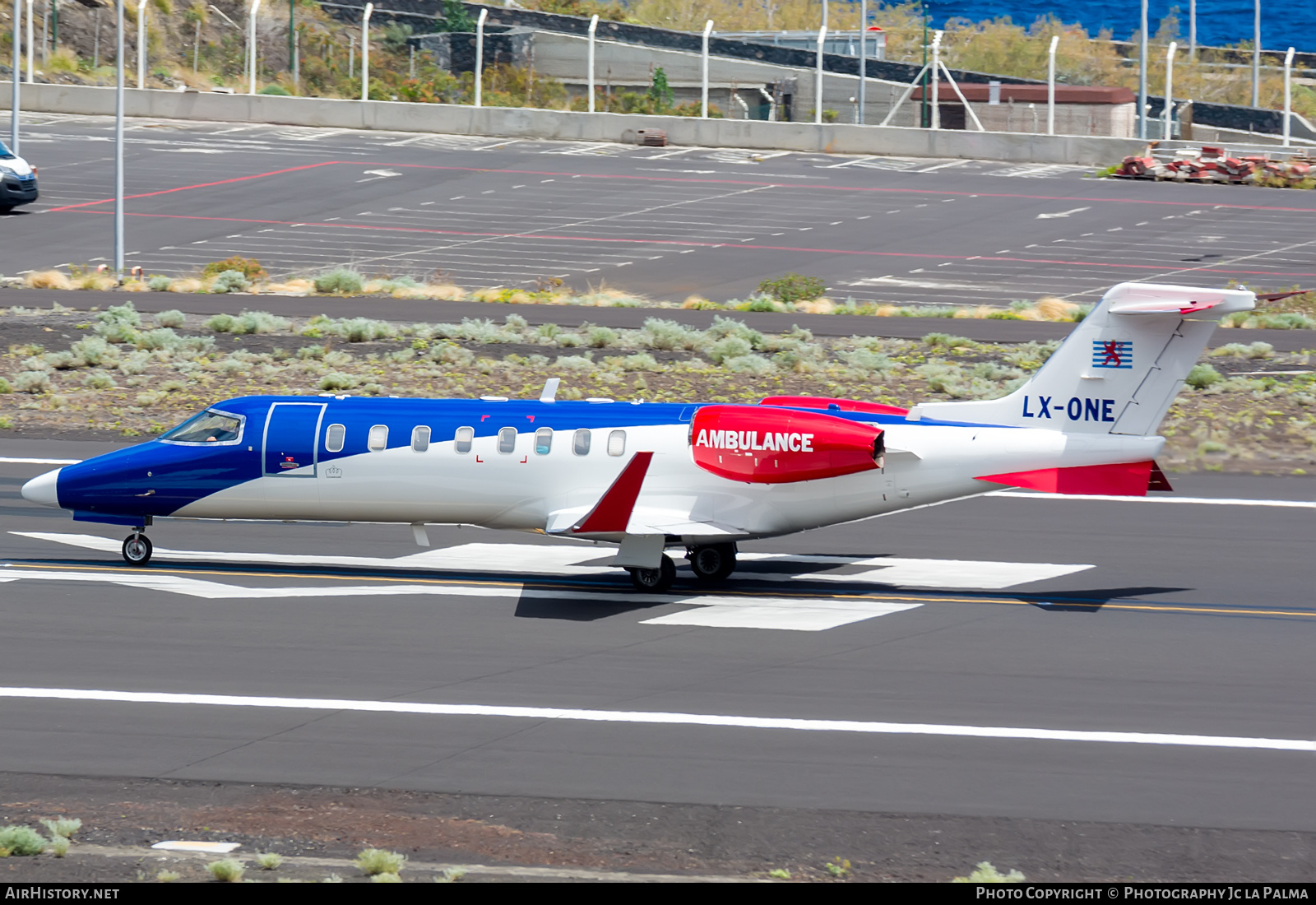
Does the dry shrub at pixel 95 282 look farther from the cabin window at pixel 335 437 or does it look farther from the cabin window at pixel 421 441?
the cabin window at pixel 421 441

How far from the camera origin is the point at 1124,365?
58.4 ft

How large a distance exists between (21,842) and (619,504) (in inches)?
347

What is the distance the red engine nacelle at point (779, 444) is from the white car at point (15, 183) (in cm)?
4547

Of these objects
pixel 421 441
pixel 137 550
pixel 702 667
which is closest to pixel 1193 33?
pixel 421 441

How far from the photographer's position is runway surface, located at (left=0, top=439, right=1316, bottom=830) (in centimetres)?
1209

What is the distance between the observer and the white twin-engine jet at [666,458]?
58.3ft

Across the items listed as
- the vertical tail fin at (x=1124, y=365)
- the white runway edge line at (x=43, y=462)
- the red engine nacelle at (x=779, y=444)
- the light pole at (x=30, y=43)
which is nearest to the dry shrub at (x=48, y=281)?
the white runway edge line at (x=43, y=462)

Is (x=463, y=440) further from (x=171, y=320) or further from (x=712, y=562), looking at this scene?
(x=171, y=320)

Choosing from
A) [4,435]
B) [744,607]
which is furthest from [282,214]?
[744,607]

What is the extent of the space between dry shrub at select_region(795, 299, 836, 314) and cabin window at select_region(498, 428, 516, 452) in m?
24.3

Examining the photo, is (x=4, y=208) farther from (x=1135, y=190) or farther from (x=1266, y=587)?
(x=1266, y=587)

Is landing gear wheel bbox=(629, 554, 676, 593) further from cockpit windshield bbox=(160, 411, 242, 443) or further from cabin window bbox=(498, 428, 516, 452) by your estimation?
cockpit windshield bbox=(160, 411, 242, 443)

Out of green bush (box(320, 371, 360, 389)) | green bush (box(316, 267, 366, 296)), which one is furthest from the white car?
green bush (box(320, 371, 360, 389))

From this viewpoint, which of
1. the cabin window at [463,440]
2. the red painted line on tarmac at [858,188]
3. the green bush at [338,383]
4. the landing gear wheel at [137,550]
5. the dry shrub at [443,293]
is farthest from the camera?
the red painted line on tarmac at [858,188]
